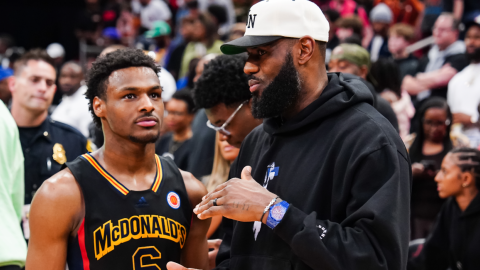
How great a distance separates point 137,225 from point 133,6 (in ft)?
37.5

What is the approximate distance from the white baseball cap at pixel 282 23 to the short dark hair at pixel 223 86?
1149mm

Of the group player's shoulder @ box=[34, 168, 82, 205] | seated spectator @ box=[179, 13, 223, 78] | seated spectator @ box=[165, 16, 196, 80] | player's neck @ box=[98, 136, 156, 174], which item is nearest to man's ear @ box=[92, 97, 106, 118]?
player's neck @ box=[98, 136, 156, 174]

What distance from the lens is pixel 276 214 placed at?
220 cm

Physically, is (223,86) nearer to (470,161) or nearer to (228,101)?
(228,101)

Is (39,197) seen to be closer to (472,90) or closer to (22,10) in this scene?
(472,90)

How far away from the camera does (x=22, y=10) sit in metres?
13.8

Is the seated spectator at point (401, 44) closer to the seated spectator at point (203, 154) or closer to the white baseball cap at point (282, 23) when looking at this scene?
the seated spectator at point (203, 154)

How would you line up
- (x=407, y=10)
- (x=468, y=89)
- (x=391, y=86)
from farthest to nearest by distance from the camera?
(x=407, y=10)
(x=468, y=89)
(x=391, y=86)

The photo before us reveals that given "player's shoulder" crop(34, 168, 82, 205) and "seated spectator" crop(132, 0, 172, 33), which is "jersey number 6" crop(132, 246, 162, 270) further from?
"seated spectator" crop(132, 0, 172, 33)

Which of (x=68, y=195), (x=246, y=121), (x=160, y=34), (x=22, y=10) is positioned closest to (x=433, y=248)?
(x=246, y=121)

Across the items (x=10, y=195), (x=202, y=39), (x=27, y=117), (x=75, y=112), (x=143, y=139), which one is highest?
(x=143, y=139)

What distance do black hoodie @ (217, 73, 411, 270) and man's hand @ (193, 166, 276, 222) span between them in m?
0.12

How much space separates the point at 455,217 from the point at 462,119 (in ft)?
5.80

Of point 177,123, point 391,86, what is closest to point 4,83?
point 177,123
